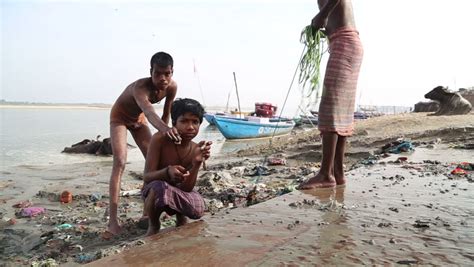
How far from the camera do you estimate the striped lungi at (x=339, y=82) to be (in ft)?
11.9

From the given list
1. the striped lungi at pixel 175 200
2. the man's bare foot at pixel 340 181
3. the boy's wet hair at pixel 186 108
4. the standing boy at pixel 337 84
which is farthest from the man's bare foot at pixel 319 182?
the boy's wet hair at pixel 186 108

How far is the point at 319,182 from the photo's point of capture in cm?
353

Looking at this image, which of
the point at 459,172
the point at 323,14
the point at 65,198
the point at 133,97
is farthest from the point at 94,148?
the point at 459,172

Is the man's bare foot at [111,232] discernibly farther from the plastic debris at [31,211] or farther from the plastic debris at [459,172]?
the plastic debris at [459,172]

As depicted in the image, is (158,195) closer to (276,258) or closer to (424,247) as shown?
(276,258)

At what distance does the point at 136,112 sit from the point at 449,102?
41.9 ft

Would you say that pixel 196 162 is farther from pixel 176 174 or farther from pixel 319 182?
pixel 319 182

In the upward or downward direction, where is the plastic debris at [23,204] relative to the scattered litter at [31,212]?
downward

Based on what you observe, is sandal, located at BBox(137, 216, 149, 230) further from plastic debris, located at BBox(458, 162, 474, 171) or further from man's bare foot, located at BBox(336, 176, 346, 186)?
plastic debris, located at BBox(458, 162, 474, 171)

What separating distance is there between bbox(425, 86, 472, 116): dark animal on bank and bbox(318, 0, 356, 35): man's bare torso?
1138 cm

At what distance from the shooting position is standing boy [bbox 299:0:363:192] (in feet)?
11.7

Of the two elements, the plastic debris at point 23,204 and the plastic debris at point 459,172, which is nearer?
the plastic debris at point 459,172

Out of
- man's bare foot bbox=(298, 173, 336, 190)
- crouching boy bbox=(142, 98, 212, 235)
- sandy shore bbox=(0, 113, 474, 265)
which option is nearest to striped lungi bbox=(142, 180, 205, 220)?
crouching boy bbox=(142, 98, 212, 235)

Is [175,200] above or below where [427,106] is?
below
